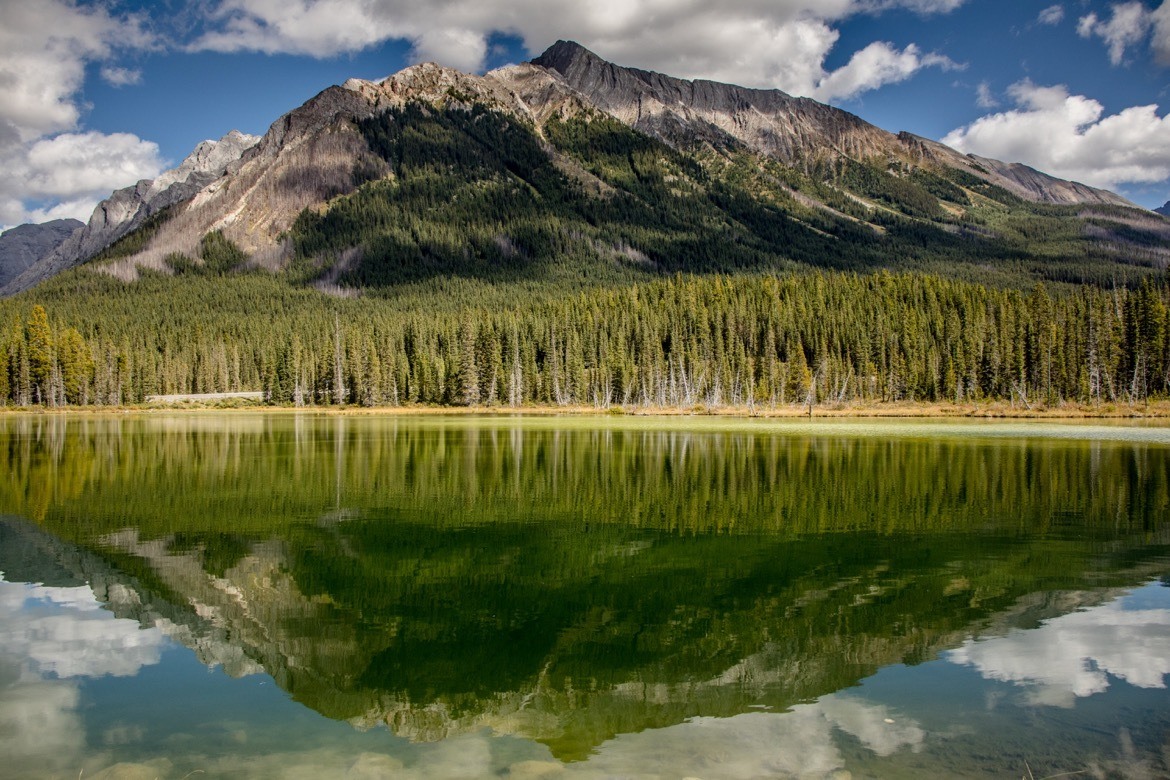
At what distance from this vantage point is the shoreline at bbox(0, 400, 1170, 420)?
90.3 metres

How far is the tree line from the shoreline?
5.23 meters

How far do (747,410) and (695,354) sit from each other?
23221 millimetres

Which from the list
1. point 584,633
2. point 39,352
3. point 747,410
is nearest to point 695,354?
point 747,410

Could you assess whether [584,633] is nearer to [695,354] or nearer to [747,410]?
[747,410]

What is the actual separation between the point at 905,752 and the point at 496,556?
10.5m

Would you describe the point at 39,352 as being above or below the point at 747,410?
above

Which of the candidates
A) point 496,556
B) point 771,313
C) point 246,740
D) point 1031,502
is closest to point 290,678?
point 246,740

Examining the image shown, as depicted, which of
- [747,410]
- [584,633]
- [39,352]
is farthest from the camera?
[39,352]

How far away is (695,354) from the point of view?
5113 inches

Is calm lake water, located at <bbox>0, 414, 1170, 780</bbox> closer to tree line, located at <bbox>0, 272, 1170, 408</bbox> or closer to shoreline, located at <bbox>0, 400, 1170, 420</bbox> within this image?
shoreline, located at <bbox>0, 400, 1170, 420</bbox>

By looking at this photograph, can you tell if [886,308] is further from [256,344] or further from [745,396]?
[256,344]

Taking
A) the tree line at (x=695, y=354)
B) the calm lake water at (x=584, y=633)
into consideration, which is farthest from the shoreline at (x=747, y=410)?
the calm lake water at (x=584, y=633)

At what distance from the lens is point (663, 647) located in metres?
11.5

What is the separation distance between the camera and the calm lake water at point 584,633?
8.51 m
